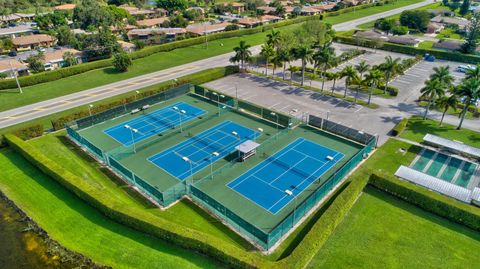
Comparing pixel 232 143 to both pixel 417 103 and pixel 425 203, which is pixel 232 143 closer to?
pixel 425 203

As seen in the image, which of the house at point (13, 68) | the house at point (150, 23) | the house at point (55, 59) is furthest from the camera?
the house at point (150, 23)

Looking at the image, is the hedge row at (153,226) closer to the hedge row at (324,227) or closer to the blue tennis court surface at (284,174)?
the hedge row at (324,227)

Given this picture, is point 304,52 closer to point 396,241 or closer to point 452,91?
point 452,91

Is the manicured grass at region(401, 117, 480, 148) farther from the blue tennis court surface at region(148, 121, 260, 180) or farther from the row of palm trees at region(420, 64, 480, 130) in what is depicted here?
the blue tennis court surface at region(148, 121, 260, 180)

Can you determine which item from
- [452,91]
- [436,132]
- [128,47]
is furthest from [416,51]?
[128,47]

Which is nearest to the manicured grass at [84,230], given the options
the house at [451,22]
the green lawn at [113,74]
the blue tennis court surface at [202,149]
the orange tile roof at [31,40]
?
the blue tennis court surface at [202,149]

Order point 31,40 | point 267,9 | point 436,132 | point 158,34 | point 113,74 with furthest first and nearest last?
point 267,9
point 158,34
point 31,40
point 113,74
point 436,132

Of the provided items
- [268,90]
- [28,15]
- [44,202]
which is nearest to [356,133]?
[268,90]
